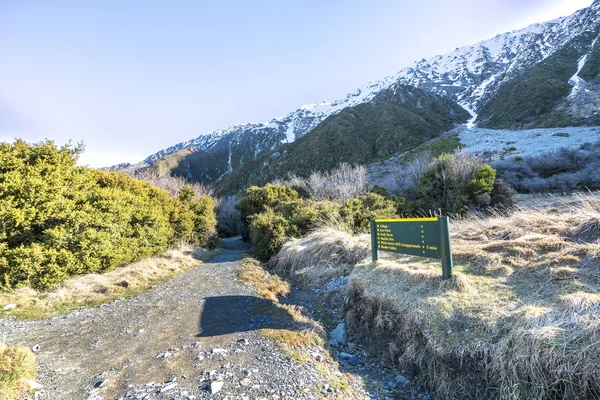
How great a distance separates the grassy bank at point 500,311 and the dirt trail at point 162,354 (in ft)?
3.80

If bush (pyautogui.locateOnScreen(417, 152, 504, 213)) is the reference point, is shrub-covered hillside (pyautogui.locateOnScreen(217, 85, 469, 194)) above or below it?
above

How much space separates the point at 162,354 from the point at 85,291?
13.7ft

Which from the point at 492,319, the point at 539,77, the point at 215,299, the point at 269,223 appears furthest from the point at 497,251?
the point at 539,77

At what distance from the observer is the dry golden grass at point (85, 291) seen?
18.0 feet

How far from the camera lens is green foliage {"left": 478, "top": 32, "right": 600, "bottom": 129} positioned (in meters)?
45.8

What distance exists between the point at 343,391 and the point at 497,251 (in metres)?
4.07

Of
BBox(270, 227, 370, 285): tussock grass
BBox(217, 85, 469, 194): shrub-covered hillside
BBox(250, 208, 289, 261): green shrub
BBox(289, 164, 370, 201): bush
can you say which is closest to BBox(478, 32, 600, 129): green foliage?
BBox(217, 85, 469, 194): shrub-covered hillside

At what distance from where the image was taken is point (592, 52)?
59250 mm

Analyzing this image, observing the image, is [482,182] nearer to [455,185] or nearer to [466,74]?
[455,185]

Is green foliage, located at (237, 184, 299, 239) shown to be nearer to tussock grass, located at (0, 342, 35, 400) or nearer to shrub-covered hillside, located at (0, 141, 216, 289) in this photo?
shrub-covered hillside, located at (0, 141, 216, 289)

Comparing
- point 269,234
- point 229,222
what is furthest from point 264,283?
point 229,222

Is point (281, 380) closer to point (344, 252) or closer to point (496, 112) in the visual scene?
point (344, 252)

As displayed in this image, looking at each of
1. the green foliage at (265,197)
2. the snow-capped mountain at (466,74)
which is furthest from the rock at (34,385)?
the snow-capped mountain at (466,74)

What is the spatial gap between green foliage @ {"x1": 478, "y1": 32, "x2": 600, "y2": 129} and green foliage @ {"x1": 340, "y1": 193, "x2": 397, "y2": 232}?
41.4m
